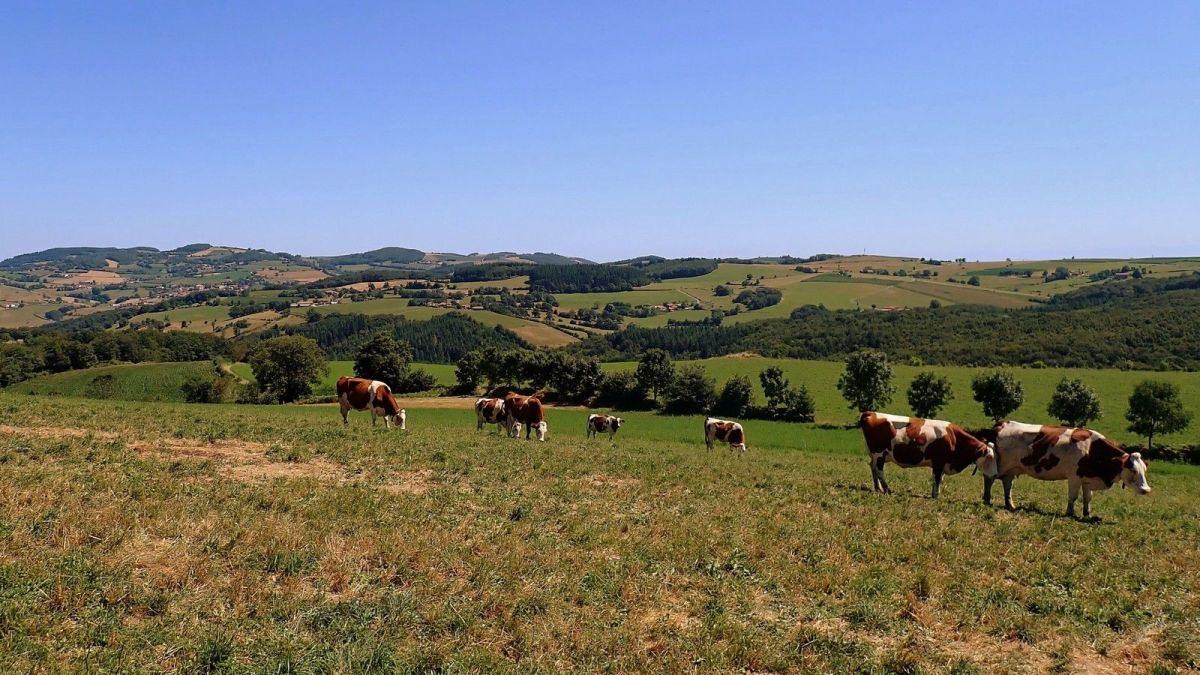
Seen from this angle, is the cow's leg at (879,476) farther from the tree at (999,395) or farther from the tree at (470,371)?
the tree at (470,371)

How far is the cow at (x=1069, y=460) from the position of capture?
1598 centimetres

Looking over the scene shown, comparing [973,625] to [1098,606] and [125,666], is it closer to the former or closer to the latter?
[1098,606]

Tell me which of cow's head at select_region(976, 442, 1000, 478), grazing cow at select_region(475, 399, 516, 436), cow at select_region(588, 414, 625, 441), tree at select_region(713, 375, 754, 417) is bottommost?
tree at select_region(713, 375, 754, 417)

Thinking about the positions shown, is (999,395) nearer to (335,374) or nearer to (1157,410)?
(1157,410)

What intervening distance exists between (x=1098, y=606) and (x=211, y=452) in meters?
19.1

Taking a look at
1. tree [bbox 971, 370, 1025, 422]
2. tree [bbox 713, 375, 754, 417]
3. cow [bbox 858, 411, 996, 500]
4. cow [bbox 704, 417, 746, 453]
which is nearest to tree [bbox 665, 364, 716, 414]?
tree [bbox 713, 375, 754, 417]

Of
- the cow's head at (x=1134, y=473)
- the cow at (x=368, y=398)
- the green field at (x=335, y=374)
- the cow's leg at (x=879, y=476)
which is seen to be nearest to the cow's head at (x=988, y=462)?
the cow's leg at (x=879, y=476)

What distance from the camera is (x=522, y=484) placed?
15.1 m

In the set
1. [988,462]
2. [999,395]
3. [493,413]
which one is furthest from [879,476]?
[999,395]

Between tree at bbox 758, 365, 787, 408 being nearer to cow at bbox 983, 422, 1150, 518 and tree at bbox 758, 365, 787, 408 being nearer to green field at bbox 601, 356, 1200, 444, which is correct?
green field at bbox 601, 356, 1200, 444

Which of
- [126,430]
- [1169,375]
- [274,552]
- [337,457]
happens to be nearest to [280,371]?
[126,430]

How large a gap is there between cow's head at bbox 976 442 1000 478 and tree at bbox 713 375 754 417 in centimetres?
5902

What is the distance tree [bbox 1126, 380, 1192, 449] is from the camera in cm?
5488

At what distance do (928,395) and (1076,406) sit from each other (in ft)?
42.8
